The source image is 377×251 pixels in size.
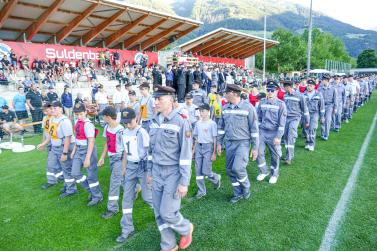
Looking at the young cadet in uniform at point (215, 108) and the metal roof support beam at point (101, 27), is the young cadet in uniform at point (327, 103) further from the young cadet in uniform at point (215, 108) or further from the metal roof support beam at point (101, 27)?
the metal roof support beam at point (101, 27)

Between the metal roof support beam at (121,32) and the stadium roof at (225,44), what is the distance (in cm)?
1196

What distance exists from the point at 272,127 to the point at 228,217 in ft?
8.11

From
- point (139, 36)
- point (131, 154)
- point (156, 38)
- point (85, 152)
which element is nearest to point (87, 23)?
point (139, 36)

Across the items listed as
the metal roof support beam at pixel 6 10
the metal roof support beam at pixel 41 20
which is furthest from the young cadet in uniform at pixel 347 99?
the metal roof support beam at pixel 6 10

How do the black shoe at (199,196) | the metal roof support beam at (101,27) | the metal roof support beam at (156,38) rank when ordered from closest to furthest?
the black shoe at (199,196) → the metal roof support beam at (101,27) → the metal roof support beam at (156,38)

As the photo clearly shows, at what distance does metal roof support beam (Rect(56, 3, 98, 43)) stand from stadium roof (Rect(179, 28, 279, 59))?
17193 millimetres

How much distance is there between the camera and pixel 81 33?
28.6 m

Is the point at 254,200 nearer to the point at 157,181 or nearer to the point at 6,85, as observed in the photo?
the point at 157,181

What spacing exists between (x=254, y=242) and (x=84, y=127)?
355 centimetres

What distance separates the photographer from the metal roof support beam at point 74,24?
24228mm

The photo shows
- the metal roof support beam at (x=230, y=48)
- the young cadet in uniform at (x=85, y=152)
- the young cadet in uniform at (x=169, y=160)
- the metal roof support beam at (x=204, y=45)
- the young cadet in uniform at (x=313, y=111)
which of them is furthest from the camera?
the metal roof support beam at (x=230, y=48)

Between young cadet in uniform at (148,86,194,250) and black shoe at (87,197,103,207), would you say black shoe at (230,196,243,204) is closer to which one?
young cadet in uniform at (148,86,194,250)

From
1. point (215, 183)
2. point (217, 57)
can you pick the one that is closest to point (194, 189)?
point (215, 183)

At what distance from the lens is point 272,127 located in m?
6.72
